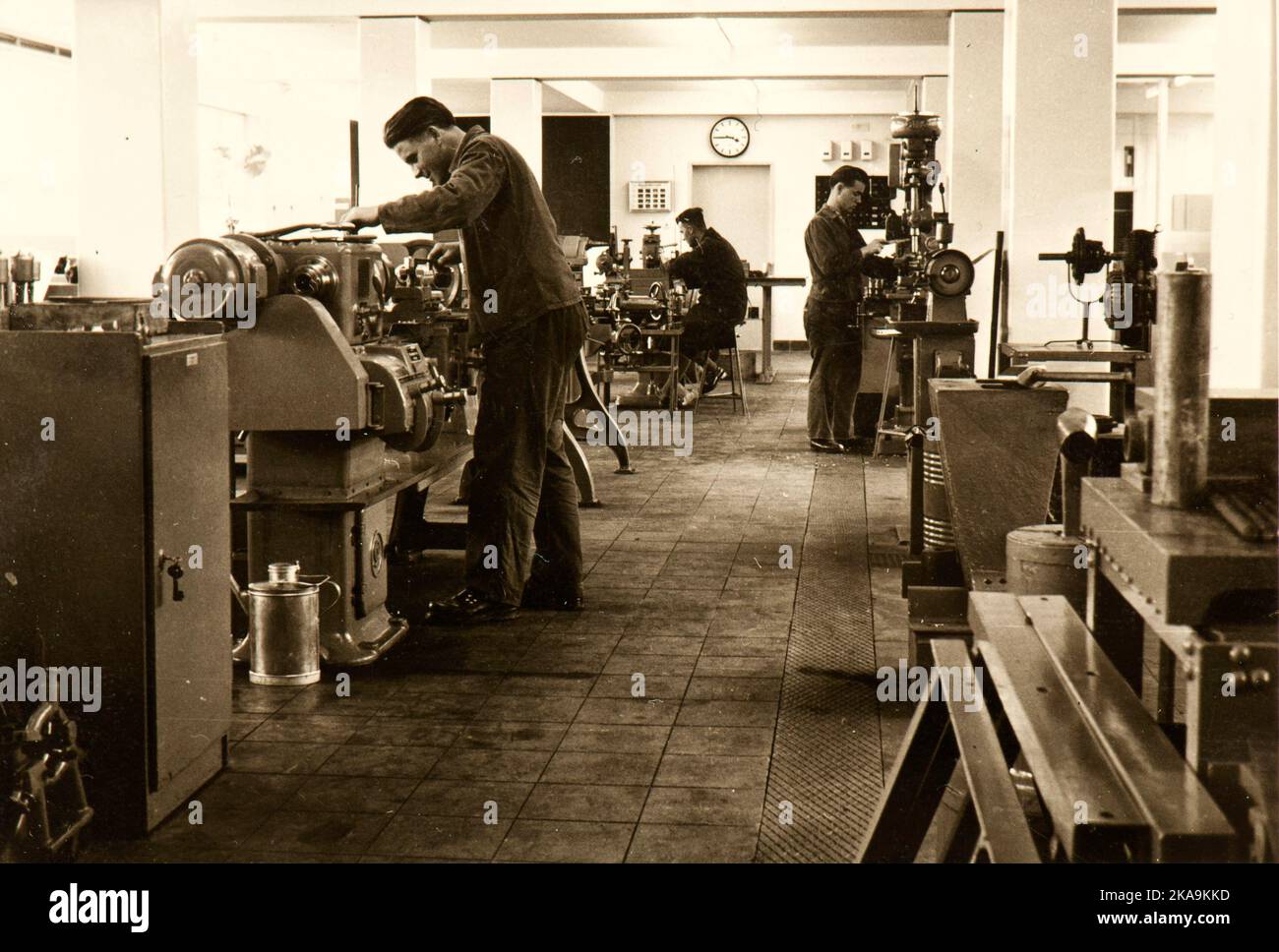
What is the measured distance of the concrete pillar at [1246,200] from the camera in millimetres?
4316

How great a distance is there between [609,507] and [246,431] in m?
2.93

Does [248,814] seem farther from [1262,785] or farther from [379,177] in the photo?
[379,177]

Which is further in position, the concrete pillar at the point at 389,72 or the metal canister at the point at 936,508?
the concrete pillar at the point at 389,72

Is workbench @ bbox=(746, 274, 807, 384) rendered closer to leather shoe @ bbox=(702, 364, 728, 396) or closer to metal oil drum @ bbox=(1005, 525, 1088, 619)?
leather shoe @ bbox=(702, 364, 728, 396)

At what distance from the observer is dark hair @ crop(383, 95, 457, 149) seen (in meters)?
4.48

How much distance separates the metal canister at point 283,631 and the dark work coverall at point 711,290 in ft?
21.9

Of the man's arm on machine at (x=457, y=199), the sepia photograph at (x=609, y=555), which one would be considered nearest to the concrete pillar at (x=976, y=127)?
the sepia photograph at (x=609, y=555)

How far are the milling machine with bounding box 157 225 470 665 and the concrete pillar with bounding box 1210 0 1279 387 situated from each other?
2.48 meters

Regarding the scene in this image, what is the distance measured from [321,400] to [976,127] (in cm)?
697

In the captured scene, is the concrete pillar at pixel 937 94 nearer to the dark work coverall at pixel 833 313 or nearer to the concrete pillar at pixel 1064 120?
the dark work coverall at pixel 833 313

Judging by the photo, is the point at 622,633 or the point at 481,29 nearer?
the point at 622,633

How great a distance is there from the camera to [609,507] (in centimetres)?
674

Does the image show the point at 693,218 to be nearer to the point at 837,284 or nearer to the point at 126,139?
the point at 837,284
